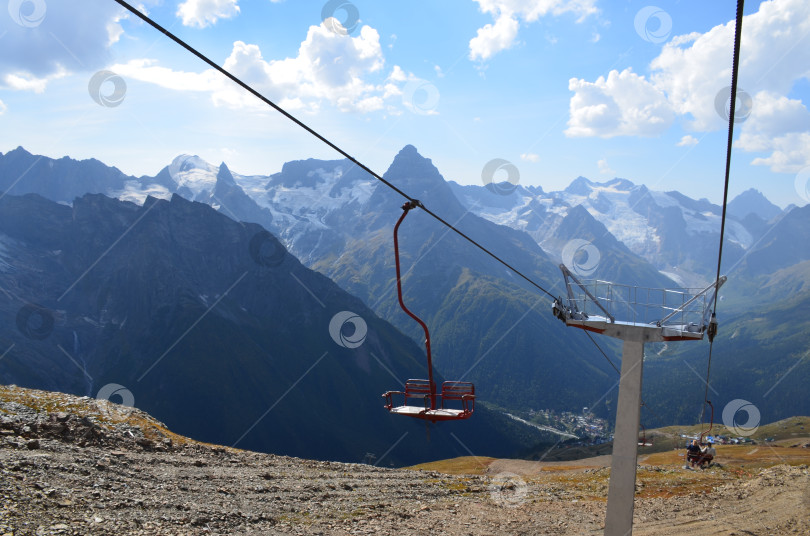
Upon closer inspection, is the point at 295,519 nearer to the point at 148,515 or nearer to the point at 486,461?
the point at 148,515

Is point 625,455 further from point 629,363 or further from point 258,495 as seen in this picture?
point 258,495

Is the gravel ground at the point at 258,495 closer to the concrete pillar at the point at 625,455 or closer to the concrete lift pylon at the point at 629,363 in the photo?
the concrete pillar at the point at 625,455

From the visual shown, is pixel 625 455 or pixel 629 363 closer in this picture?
pixel 625 455

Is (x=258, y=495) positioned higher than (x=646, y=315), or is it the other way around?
(x=646, y=315)

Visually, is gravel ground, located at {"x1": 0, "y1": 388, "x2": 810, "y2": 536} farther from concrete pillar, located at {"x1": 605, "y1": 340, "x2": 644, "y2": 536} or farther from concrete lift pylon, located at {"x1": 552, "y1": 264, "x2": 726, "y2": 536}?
concrete lift pylon, located at {"x1": 552, "y1": 264, "x2": 726, "y2": 536}

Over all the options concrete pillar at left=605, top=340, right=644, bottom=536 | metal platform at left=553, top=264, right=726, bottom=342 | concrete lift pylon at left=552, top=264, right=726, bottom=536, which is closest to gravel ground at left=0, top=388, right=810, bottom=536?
concrete pillar at left=605, top=340, right=644, bottom=536

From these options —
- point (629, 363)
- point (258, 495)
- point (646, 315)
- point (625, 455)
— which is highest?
point (646, 315)

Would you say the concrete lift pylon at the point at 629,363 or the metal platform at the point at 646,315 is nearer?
the concrete lift pylon at the point at 629,363

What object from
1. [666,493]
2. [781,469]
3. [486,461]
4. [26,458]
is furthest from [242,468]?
[486,461]

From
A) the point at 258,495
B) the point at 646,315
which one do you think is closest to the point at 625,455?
the point at 646,315

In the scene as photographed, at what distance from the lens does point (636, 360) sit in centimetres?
2519

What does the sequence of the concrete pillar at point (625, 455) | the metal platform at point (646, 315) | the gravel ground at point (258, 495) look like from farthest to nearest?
the metal platform at point (646, 315)
the gravel ground at point (258, 495)
the concrete pillar at point (625, 455)

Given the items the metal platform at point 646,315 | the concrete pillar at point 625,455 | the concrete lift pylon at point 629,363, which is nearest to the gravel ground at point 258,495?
the concrete pillar at point 625,455

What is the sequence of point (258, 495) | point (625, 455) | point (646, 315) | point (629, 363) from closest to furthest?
point (625, 455)
point (646, 315)
point (629, 363)
point (258, 495)
